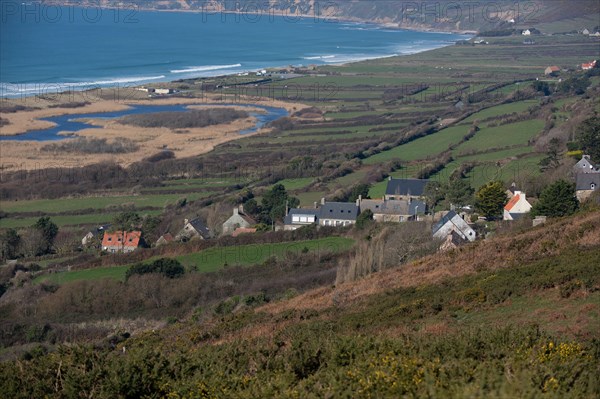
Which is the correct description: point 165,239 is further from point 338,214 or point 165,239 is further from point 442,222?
point 442,222

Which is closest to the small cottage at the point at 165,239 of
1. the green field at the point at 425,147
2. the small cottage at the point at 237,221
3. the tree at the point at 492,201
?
the small cottage at the point at 237,221

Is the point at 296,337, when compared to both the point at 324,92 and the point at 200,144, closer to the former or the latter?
the point at 200,144

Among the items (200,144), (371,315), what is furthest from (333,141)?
(371,315)

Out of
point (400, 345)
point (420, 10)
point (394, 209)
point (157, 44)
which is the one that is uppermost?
point (420, 10)

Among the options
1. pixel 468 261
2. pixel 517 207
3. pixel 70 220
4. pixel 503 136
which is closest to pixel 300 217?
pixel 517 207

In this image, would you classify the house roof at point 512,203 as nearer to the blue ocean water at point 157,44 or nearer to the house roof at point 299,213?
the house roof at point 299,213

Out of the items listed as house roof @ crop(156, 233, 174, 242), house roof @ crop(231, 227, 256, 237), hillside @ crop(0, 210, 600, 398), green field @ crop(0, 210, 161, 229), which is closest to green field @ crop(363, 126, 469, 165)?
house roof @ crop(231, 227, 256, 237)

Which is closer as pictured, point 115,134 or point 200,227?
point 200,227

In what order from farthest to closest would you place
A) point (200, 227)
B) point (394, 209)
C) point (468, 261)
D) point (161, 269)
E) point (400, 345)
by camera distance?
point (394, 209) < point (200, 227) < point (161, 269) < point (468, 261) < point (400, 345)
